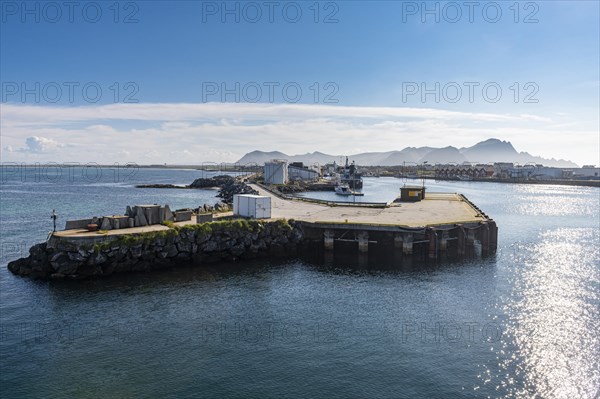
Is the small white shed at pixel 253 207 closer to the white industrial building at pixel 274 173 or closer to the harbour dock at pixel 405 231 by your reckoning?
the harbour dock at pixel 405 231

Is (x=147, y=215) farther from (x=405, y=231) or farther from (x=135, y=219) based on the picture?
(x=405, y=231)

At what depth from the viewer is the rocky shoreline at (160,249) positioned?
38562mm

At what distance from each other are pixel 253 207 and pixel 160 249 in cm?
1276

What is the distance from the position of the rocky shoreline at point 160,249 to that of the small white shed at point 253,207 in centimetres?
203

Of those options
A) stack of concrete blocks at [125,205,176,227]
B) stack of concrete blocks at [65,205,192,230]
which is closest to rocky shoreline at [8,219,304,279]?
stack of concrete blocks at [65,205,192,230]

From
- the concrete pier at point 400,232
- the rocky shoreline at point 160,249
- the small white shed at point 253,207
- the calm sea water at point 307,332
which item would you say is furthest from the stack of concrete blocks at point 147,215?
the small white shed at point 253,207

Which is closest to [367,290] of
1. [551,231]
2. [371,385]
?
[371,385]

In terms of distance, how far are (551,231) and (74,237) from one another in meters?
67.1

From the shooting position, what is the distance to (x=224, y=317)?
30500mm

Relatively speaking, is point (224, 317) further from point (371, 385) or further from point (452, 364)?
point (452, 364)

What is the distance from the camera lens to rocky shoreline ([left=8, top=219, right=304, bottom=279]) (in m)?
38.6

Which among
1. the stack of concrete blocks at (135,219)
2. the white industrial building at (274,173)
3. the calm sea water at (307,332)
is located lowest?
the calm sea water at (307,332)

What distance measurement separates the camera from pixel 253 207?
5181 cm

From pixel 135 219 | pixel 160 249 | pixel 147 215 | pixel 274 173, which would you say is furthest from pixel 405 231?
pixel 274 173
